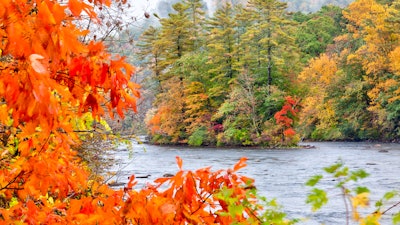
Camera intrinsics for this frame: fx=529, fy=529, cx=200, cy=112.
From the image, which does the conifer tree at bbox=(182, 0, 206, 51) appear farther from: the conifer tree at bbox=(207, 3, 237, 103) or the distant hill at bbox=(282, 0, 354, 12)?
the distant hill at bbox=(282, 0, 354, 12)

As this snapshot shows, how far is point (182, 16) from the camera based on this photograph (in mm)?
44781

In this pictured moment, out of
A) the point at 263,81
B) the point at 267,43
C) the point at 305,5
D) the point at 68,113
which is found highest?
the point at 305,5

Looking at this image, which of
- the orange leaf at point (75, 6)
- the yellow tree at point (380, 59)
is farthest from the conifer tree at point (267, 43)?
the orange leaf at point (75, 6)

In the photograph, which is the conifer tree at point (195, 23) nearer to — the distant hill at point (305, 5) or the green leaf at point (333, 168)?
the green leaf at point (333, 168)

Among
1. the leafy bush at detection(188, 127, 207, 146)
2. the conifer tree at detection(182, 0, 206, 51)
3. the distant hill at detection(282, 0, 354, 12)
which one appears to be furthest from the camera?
the distant hill at detection(282, 0, 354, 12)

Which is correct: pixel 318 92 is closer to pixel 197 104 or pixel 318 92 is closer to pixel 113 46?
pixel 197 104

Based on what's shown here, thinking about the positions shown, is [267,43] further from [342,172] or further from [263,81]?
[342,172]

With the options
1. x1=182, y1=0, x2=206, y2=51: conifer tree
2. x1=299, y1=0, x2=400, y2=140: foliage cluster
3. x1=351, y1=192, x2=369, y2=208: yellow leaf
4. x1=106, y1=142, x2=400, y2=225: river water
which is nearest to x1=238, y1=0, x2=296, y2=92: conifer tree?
x1=299, y1=0, x2=400, y2=140: foliage cluster

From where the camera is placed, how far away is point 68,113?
3.01 m

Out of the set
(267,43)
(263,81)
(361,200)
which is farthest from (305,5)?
(361,200)

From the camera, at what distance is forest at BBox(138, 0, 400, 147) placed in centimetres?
3650

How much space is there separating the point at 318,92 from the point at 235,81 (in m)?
8.95

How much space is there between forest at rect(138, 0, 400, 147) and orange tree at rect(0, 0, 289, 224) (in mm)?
32870

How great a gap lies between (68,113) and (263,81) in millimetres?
36308
